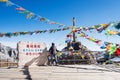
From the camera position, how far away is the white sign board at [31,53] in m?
19.2

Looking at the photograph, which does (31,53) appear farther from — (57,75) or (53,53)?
(57,75)

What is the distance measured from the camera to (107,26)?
15281 millimetres

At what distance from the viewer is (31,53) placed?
775 inches

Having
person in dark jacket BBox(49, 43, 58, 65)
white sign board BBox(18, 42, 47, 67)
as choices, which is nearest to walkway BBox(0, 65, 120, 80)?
white sign board BBox(18, 42, 47, 67)

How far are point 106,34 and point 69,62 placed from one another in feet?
31.5

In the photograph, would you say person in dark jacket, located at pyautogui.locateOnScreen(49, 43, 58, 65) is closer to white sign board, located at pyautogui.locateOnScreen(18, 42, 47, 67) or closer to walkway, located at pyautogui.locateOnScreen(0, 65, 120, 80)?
white sign board, located at pyautogui.locateOnScreen(18, 42, 47, 67)

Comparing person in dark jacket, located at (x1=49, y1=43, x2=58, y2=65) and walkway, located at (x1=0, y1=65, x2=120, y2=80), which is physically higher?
person in dark jacket, located at (x1=49, y1=43, x2=58, y2=65)

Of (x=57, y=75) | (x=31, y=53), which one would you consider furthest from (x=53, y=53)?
(x=57, y=75)

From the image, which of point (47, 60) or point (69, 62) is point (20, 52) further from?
point (69, 62)

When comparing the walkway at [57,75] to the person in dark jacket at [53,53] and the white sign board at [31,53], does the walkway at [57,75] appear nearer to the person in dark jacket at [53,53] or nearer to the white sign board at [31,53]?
the white sign board at [31,53]

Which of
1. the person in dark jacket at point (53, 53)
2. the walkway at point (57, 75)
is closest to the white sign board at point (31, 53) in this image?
the person in dark jacket at point (53, 53)

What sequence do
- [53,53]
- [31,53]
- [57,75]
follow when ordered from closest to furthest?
[57,75] → [31,53] → [53,53]

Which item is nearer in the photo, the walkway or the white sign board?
the walkway

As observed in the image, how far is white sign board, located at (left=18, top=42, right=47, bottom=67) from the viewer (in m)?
19.2
